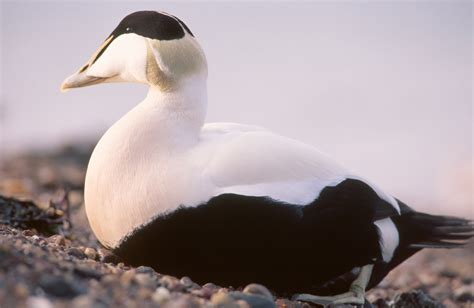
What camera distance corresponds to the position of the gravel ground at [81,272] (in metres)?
2.53

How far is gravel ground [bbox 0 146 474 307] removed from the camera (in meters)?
2.53

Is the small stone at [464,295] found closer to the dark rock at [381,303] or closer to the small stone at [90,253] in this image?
the dark rock at [381,303]

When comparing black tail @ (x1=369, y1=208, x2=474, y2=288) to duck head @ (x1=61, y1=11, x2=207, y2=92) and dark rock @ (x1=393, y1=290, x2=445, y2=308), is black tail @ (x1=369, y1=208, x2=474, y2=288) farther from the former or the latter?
duck head @ (x1=61, y1=11, x2=207, y2=92)

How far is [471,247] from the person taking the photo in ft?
31.3

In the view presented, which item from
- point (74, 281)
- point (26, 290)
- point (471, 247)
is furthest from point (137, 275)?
point (471, 247)

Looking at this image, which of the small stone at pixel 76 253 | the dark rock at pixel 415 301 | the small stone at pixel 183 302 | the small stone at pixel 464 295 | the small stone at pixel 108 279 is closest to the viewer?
the small stone at pixel 183 302

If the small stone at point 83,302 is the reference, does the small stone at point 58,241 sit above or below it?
below

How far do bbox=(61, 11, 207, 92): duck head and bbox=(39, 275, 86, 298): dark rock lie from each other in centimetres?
155

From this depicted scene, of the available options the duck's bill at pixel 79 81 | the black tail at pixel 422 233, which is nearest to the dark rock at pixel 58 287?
the duck's bill at pixel 79 81

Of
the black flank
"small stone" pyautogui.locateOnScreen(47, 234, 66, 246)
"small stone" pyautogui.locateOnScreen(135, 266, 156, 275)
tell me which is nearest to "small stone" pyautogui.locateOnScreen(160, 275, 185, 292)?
"small stone" pyautogui.locateOnScreen(135, 266, 156, 275)

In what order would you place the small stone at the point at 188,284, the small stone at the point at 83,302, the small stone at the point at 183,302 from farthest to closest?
the small stone at the point at 188,284 < the small stone at the point at 183,302 < the small stone at the point at 83,302

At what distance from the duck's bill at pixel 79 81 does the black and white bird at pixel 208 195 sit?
0.34ft

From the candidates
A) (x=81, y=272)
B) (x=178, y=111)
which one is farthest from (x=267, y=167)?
(x=81, y=272)

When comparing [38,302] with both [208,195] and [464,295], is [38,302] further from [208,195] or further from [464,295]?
[464,295]
